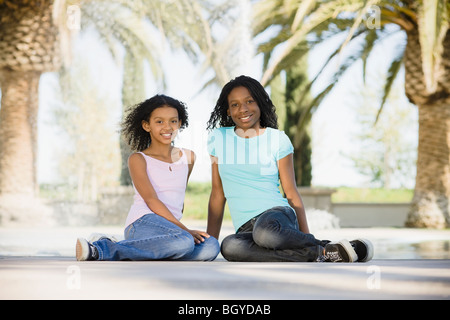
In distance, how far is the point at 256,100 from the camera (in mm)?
3658

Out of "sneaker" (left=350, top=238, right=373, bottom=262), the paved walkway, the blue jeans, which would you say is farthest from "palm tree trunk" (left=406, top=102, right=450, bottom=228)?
the paved walkway

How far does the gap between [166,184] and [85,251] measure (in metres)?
0.61

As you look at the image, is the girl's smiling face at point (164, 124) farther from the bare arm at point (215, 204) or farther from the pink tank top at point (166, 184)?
the bare arm at point (215, 204)

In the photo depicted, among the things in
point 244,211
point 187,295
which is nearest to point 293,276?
point 187,295

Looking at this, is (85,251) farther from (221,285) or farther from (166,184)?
(221,285)

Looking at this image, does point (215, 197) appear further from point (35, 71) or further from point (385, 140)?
point (385, 140)

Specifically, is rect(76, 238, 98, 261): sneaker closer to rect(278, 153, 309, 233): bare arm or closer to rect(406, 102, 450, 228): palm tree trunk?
rect(278, 153, 309, 233): bare arm

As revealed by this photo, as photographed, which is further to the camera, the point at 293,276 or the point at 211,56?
the point at 211,56

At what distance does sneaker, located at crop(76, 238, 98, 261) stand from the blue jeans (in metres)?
0.03

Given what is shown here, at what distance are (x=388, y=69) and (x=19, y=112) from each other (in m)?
6.79

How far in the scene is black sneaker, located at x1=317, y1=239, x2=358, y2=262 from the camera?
3166 millimetres

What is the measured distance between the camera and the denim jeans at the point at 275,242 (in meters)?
3.21

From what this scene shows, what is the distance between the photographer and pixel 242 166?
11.2 feet

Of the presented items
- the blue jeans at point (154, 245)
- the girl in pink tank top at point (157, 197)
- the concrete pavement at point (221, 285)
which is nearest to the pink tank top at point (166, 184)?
the girl in pink tank top at point (157, 197)
